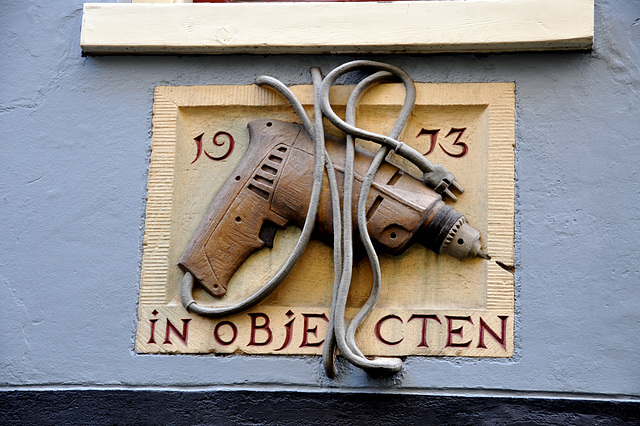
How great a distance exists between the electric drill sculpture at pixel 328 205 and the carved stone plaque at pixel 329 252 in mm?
61

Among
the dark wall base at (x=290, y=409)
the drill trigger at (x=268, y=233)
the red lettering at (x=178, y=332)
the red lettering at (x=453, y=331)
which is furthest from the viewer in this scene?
the drill trigger at (x=268, y=233)

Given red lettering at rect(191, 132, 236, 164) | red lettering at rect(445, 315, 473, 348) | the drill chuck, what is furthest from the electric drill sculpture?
red lettering at rect(445, 315, 473, 348)

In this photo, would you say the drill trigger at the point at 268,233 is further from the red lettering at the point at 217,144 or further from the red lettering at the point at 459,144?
the red lettering at the point at 459,144

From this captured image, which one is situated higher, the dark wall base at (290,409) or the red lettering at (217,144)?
the red lettering at (217,144)

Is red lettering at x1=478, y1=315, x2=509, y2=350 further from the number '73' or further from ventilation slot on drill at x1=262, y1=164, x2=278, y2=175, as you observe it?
ventilation slot on drill at x1=262, y1=164, x2=278, y2=175

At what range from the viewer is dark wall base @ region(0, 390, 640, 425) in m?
3.61

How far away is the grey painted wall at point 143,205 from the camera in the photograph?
146 inches

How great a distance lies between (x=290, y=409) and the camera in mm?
3688

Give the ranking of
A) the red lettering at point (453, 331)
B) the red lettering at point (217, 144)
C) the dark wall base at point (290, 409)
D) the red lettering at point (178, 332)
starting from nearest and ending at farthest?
1. the dark wall base at point (290, 409)
2. the red lettering at point (453, 331)
3. the red lettering at point (178, 332)
4. the red lettering at point (217, 144)

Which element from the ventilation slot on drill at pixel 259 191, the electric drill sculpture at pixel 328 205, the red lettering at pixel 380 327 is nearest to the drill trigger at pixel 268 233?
the electric drill sculpture at pixel 328 205

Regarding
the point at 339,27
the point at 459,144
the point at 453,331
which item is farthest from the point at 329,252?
the point at 339,27

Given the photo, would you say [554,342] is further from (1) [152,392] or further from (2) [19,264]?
(2) [19,264]

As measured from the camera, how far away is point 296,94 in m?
4.05

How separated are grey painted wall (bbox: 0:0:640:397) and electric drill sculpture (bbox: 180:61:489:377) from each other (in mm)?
196
